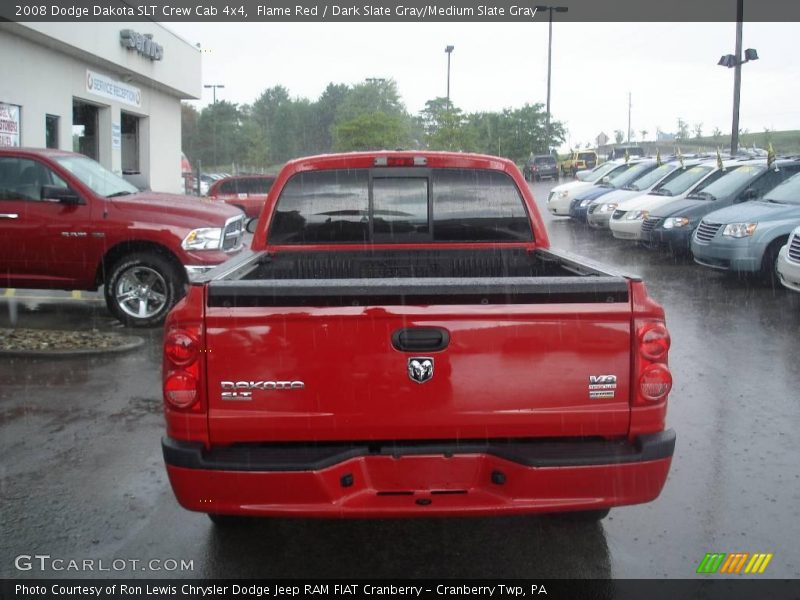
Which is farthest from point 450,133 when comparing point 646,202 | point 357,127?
point 646,202

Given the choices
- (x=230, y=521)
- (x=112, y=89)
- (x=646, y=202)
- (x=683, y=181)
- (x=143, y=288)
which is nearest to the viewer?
(x=230, y=521)

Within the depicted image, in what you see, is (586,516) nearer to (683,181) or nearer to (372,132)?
(683,181)

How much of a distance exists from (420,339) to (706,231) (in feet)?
36.1

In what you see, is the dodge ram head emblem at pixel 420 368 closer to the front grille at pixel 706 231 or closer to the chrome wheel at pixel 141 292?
the chrome wheel at pixel 141 292

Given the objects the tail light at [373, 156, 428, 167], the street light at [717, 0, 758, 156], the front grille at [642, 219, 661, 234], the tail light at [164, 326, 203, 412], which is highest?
the street light at [717, 0, 758, 156]

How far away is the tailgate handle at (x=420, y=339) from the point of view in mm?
3496

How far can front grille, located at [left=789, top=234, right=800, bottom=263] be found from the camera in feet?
34.5

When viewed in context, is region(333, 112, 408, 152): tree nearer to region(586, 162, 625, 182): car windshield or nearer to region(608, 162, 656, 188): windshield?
region(586, 162, 625, 182): car windshield

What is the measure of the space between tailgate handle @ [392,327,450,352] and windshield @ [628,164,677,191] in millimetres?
18277

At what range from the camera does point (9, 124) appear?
60.0 feet

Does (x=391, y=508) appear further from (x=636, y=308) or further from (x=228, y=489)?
(x=636, y=308)

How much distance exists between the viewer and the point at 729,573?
4.04 m

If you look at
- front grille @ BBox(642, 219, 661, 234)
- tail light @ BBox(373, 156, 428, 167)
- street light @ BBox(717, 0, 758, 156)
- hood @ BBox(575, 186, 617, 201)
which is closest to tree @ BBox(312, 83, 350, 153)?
street light @ BBox(717, 0, 758, 156)

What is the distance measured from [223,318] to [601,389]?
1.53 m
